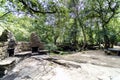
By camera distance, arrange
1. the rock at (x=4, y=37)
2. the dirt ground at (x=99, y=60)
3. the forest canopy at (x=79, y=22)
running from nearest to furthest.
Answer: the dirt ground at (x=99, y=60), the rock at (x=4, y=37), the forest canopy at (x=79, y=22)

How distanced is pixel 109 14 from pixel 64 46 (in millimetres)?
6341

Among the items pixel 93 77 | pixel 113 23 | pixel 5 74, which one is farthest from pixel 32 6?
pixel 113 23

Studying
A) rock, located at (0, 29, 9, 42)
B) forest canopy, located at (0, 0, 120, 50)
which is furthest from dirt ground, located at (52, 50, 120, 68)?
forest canopy, located at (0, 0, 120, 50)

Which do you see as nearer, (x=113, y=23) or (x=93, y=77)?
(x=93, y=77)

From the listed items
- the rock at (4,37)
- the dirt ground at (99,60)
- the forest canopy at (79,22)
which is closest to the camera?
the dirt ground at (99,60)

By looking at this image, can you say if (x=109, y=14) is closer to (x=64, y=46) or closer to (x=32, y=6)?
(x=64, y=46)

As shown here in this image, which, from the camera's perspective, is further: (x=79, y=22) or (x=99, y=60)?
(x=79, y=22)

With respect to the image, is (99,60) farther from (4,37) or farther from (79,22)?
(79,22)

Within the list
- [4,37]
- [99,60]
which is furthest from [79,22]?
[4,37]

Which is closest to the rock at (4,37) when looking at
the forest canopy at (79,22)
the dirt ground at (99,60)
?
the forest canopy at (79,22)

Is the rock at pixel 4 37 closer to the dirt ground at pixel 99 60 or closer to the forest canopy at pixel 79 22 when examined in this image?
the forest canopy at pixel 79 22

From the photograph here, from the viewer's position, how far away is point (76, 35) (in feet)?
50.9

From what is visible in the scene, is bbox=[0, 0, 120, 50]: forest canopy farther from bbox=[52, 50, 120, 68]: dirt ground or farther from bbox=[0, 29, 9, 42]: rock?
bbox=[52, 50, 120, 68]: dirt ground

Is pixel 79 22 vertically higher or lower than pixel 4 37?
higher
